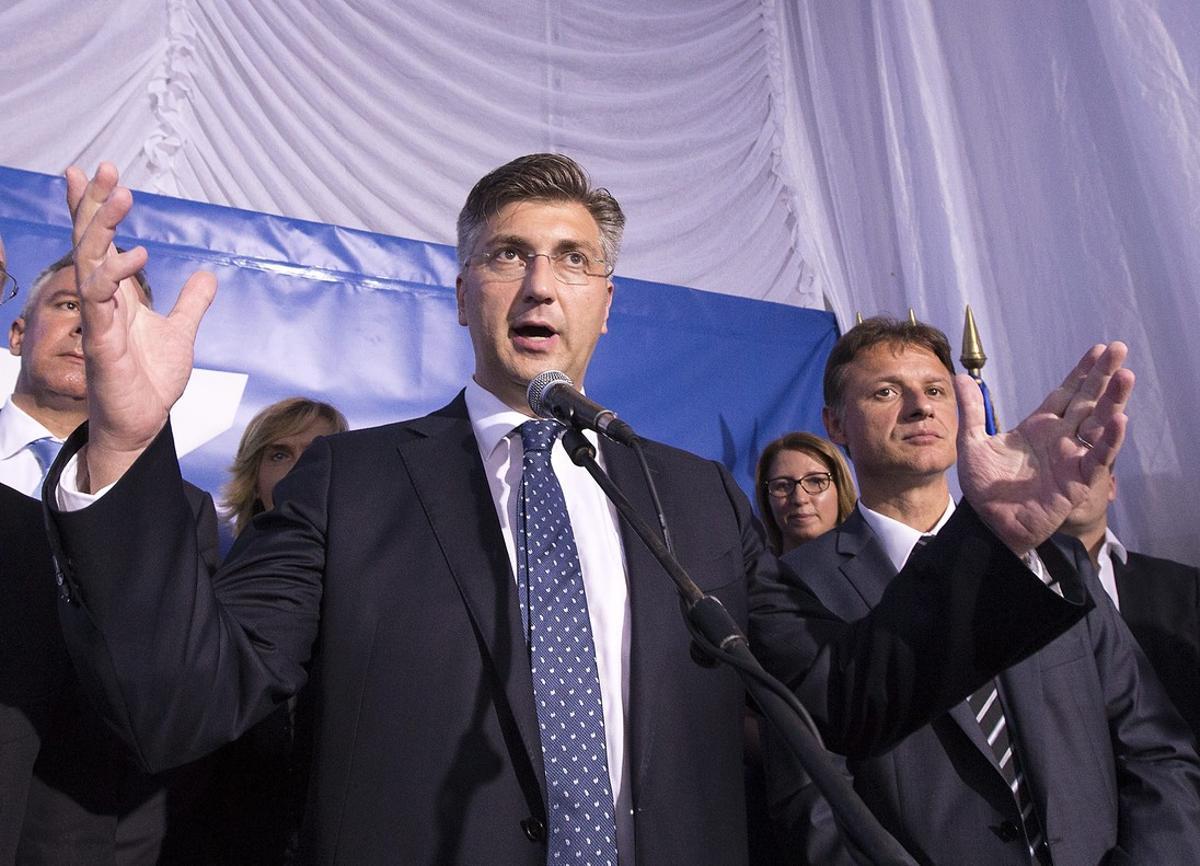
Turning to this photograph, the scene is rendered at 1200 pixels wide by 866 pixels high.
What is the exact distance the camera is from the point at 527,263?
1749mm

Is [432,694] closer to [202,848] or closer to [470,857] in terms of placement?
[470,857]

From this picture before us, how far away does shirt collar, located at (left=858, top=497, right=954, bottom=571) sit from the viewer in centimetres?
230

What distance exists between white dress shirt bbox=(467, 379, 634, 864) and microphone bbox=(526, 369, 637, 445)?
7.3 inches

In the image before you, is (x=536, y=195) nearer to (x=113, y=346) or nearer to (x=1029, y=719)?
(x=113, y=346)

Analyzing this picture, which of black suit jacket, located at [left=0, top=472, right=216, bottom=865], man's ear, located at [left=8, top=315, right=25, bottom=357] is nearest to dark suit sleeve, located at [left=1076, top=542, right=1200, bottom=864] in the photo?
black suit jacket, located at [left=0, top=472, right=216, bottom=865]

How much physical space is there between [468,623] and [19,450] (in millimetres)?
1370

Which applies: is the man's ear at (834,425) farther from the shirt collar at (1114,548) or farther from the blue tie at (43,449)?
the blue tie at (43,449)

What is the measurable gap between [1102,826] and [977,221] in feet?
7.73

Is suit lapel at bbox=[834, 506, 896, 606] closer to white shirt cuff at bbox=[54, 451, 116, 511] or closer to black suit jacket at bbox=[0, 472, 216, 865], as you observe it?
black suit jacket at bbox=[0, 472, 216, 865]

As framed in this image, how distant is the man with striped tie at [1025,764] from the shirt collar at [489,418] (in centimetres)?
67

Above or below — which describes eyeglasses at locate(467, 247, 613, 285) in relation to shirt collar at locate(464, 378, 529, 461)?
above

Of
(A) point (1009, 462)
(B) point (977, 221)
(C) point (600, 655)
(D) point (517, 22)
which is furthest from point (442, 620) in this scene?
(D) point (517, 22)

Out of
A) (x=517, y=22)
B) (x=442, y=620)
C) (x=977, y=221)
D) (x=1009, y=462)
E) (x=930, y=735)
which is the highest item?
(x=517, y=22)

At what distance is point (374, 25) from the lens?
12.9 ft
